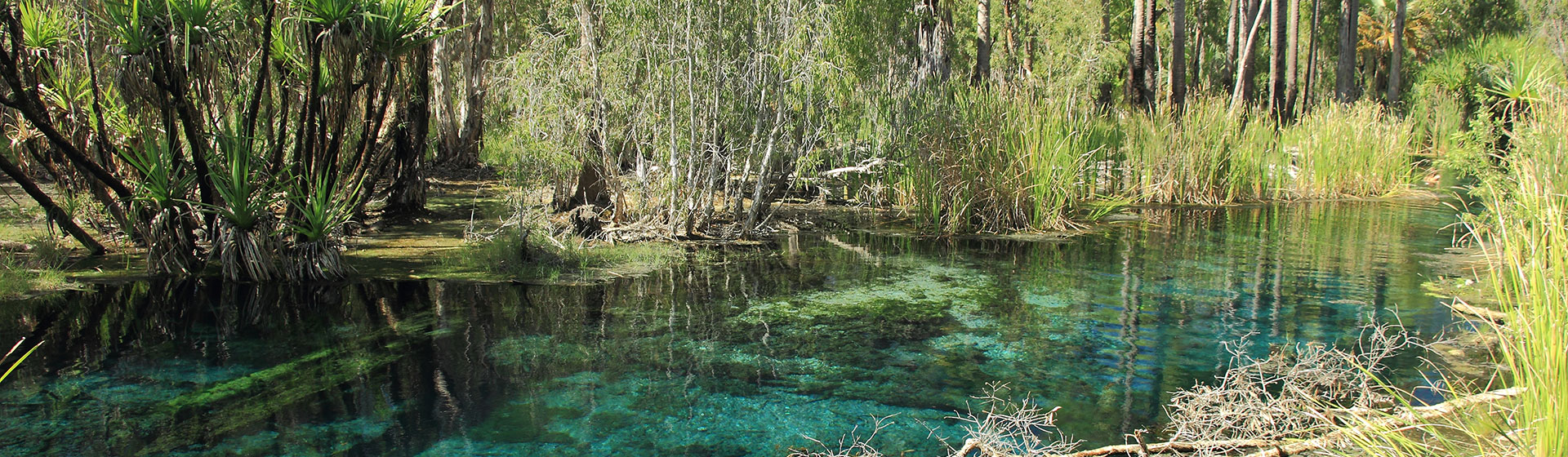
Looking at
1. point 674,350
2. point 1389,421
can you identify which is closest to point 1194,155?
point 674,350

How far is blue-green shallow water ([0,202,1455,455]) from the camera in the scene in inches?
166

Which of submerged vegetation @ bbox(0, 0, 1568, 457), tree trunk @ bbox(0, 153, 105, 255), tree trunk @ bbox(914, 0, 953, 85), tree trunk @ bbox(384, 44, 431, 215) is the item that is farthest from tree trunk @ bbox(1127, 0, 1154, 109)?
tree trunk @ bbox(0, 153, 105, 255)

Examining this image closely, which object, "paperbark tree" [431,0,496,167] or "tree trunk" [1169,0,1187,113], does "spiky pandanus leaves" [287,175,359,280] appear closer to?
"paperbark tree" [431,0,496,167]

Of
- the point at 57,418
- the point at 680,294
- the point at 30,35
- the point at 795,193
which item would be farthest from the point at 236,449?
the point at 795,193

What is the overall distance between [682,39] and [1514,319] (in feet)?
23.6

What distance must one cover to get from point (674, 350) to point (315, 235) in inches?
133

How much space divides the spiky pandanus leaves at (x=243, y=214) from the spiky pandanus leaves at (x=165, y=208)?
0.22 m

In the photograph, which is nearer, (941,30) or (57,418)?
(57,418)

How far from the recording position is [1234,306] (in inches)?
258

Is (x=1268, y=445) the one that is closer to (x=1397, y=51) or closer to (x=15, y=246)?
(x=15, y=246)

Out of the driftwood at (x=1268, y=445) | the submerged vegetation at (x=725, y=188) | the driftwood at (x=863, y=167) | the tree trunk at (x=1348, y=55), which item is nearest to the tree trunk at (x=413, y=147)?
the submerged vegetation at (x=725, y=188)

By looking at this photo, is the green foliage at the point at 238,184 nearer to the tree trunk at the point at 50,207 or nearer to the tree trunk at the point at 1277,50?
the tree trunk at the point at 50,207

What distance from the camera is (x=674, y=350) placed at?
555 cm

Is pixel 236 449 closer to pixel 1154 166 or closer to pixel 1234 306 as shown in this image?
pixel 1234 306
